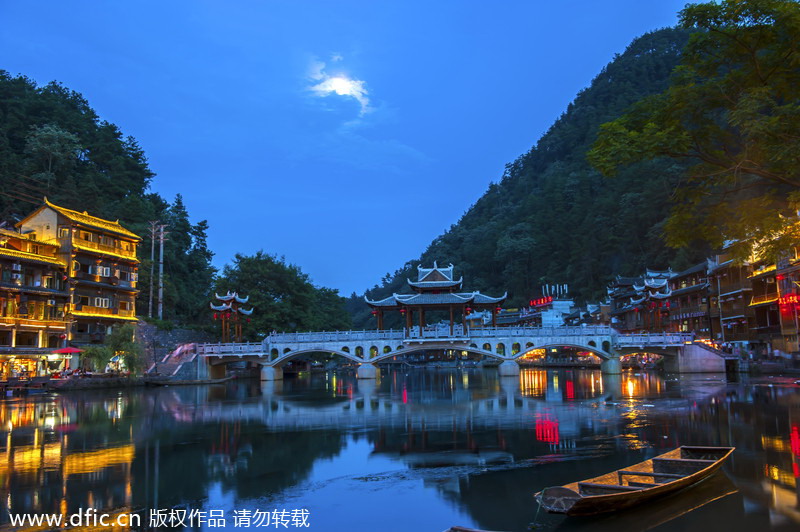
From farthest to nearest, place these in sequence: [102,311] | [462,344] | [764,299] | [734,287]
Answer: [734,287], [102,311], [462,344], [764,299]

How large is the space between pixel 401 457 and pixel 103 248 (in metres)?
44.9

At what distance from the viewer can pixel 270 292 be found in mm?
61906

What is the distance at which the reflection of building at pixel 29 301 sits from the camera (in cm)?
4344

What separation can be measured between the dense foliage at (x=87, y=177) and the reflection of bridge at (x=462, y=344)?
57.3 feet

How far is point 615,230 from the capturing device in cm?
9162

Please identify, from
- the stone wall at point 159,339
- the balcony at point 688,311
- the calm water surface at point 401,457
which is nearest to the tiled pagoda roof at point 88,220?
the stone wall at point 159,339

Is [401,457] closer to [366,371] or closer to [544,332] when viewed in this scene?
[366,371]

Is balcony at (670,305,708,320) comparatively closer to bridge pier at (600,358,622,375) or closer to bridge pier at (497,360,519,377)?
bridge pier at (600,358,622,375)

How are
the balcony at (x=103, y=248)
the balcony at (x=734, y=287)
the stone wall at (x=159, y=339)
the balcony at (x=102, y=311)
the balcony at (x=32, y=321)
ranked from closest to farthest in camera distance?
1. the balcony at (x=32, y=321)
2. the balcony at (x=103, y=248)
3. the balcony at (x=102, y=311)
4. the stone wall at (x=159, y=339)
5. the balcony at (x=734, y=287)

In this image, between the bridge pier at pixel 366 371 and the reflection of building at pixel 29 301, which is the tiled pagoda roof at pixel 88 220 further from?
the bridge pier at pixel 366 371

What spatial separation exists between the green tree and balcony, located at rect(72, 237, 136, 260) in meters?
48.4

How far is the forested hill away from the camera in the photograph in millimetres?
86500

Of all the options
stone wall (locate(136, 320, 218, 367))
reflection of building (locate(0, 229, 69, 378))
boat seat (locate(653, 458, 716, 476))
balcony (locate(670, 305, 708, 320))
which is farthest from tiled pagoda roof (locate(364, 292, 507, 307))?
boat seat (locate(653, 458, 716, 476))

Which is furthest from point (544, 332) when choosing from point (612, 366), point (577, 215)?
point (577, 215)
